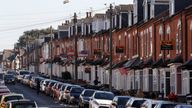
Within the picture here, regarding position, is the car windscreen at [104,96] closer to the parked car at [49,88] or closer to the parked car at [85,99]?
the parked car at [85,99]

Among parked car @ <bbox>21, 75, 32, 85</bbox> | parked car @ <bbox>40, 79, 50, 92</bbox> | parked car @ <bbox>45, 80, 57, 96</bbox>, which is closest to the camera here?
parked car @ <bbox>45, 80, 57, 96</bbox>

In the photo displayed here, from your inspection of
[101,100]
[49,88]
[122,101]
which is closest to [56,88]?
→ [49,88]

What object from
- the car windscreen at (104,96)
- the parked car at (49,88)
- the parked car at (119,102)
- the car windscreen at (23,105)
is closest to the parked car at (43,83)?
the parked car at (49,88)

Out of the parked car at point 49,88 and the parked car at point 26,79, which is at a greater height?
the parked car at point 26,79

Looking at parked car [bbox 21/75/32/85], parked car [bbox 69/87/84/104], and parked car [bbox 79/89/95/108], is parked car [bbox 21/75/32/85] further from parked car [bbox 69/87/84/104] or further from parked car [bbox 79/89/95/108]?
parked car [bbox 79/89/95/108]

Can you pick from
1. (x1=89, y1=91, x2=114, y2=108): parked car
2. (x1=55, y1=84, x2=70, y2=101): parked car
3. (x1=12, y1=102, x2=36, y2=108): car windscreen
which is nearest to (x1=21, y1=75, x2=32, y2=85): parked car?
(x1=55, y1=84, x2=70, y2=101): parked car

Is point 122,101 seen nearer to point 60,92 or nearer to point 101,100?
point 101,100

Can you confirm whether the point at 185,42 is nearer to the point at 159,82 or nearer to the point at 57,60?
the point at 159,82

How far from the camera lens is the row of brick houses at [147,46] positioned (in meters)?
50.6

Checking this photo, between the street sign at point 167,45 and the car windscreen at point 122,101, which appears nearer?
the car windscreen at point 122,101

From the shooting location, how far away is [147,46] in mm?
62344

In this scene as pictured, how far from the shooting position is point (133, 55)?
6919 cm

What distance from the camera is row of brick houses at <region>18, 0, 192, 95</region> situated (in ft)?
166

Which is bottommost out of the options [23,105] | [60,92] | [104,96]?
[60,92]
